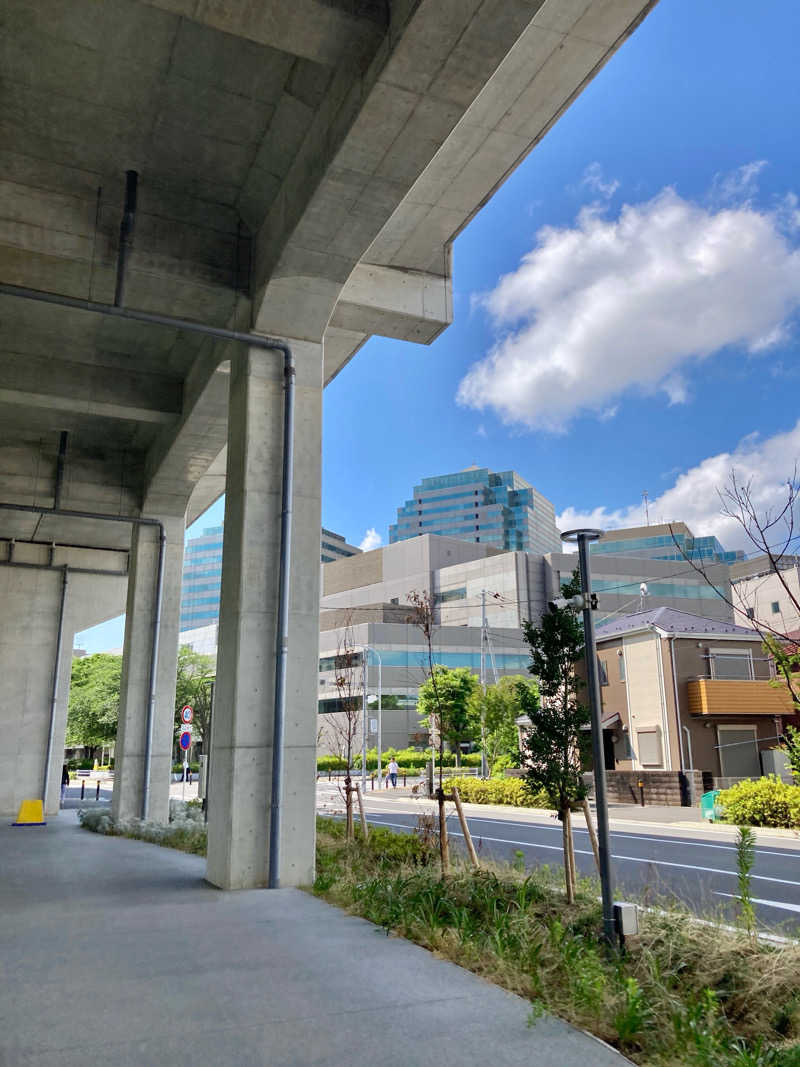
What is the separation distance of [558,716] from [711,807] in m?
15.6

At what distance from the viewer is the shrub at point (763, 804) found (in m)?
18.6

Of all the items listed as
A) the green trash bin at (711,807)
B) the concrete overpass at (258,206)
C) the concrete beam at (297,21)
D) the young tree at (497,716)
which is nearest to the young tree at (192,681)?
the young tree at (497,716)

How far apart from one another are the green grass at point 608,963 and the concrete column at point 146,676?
957 cm

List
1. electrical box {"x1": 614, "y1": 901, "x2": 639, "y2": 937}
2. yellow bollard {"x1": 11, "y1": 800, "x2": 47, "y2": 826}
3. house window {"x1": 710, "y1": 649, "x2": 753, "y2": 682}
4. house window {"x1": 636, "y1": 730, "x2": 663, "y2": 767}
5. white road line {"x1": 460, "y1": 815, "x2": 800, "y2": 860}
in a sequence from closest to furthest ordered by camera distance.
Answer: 1. electrical box {"x1": 614, "y1": 901, "x2": 639, "y2": 937}
2. white road line {"x1": 460, "y1": 815, "x2": 800, "y2": 860}
3. yellow bollard {"x1": 11, "y1": 800, "x2": 47, "y2": 826}
4. house window {"x1": 636, "y1": 730, "x2": 663, "y2": 767}
5. house window {"x1": 710, "y1": 649, "x2": 753, "y2": 682}

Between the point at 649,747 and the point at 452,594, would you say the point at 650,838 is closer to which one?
the point at 649,747

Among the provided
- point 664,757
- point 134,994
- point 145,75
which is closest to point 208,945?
point 134,994

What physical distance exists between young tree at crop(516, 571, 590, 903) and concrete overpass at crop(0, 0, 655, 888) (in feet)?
8.71

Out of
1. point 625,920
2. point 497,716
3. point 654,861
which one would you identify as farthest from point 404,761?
point 625,920

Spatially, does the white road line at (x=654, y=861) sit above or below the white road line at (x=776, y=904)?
below

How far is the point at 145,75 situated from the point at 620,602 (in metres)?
83.2

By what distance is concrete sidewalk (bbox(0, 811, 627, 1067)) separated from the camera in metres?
3.73

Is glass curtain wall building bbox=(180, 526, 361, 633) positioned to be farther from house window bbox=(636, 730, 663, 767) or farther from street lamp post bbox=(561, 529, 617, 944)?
street lamp post bbox=(561, 529, 617, 944)

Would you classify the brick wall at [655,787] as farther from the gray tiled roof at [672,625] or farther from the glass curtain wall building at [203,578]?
the glass curtain wall building at [203,578]

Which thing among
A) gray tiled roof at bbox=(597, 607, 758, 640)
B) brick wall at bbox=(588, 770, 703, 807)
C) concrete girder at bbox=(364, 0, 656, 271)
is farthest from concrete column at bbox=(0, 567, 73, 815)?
gray tiled roof at bbox=(597, 607, 758, 640)
